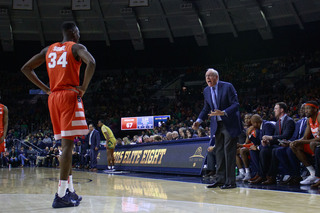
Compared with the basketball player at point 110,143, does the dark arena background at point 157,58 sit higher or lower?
higher

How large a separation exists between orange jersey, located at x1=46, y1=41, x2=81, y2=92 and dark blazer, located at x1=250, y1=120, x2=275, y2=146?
13.0 ft

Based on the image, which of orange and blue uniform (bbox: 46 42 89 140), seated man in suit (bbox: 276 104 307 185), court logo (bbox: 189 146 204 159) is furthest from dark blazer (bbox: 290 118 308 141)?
orange and blue uniform (bbox: 46 42 89 140)

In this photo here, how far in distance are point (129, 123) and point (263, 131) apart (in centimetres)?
1697

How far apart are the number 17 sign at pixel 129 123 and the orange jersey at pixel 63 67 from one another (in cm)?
1909

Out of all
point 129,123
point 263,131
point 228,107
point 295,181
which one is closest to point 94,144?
point 263,131

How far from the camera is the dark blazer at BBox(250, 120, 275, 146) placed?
6.38 meters

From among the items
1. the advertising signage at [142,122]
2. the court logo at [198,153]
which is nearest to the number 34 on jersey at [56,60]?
the court logo at [198,153]

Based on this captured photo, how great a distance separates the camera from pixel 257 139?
6570 mm

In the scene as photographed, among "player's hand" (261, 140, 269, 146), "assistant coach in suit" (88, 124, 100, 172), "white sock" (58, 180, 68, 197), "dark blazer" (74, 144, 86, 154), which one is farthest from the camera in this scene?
"dark blazer" (74, 144, 86, 154)

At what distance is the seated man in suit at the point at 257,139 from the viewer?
6.36 meters

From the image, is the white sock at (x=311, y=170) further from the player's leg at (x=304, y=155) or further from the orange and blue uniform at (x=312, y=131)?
the orange and blue uniform at (x=312, y=131)

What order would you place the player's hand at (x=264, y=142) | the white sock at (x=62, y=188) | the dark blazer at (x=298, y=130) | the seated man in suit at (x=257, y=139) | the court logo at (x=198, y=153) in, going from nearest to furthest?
1. the white sock at (x=62, y=188)
2. the player's hand at (x=264, y=142)
3. the dark blazer at (x=298, y=130)
4. the seated man in suit at (x=257, y=139)
5. the court logo at (x=198, y=153)

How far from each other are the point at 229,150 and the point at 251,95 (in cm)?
1646

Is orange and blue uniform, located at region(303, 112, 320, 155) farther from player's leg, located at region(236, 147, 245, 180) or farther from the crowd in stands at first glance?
the crowd in stands
